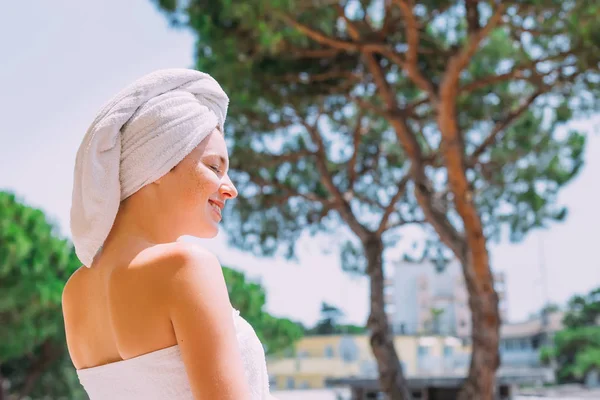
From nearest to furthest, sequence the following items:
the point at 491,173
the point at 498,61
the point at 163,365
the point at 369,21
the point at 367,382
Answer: the point at 163,365, the point at 369,21, the point at 498,61, the point at 491,173, the point at 367,382

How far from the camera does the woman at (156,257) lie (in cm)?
78

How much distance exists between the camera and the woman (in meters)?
0.78

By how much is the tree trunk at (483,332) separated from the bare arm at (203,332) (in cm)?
636

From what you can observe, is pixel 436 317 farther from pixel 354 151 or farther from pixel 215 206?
pixel 215 206

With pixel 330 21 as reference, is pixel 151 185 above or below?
below

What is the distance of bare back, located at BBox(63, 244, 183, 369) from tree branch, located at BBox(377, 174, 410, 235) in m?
9.17

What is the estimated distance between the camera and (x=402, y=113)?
793cm

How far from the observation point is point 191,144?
2.90ft

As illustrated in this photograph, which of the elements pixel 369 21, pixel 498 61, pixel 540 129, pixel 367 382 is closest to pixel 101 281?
pixel 369 21

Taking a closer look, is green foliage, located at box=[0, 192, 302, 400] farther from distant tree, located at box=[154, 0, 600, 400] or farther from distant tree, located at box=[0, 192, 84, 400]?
distant tree, located at box=[154, 0, 600, 400]

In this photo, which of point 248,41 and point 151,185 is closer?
point 151,185

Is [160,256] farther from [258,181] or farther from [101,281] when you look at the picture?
[258,181]

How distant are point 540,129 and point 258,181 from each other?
3.77 meters

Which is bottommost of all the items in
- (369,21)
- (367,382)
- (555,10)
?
(367,382)
